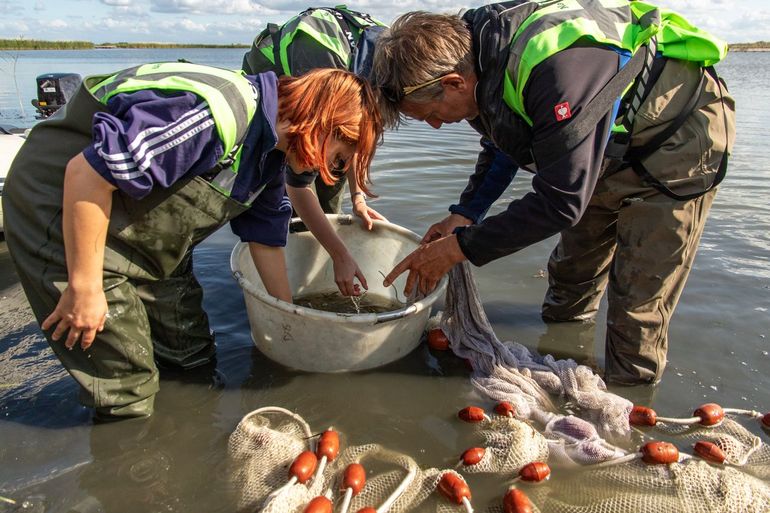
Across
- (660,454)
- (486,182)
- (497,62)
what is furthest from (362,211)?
(660,454)

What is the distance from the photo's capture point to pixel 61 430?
255 cm

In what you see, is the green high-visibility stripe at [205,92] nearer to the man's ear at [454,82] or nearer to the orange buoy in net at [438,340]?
the man's ear at [454,82]

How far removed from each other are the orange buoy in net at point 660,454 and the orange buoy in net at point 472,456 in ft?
2.22

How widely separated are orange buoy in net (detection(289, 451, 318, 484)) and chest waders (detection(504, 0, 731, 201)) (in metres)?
1.54

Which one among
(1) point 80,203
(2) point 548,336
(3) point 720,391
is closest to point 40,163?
(1) point 80,203

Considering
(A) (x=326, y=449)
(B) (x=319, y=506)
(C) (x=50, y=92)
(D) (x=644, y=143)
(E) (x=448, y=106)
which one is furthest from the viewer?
(C) (x=50, y=92)

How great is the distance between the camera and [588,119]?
2105mm

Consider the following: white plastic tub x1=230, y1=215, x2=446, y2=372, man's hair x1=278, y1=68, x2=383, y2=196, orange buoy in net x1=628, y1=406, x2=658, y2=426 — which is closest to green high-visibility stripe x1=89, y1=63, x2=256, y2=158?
man's hair x1=278, y1=68, x2=383, y2=196

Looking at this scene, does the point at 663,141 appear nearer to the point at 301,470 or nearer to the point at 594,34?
the point at 594,34

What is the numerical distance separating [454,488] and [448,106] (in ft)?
5.19

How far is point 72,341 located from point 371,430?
1352mm

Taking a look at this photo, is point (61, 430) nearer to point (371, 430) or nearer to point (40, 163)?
point (40, 163)

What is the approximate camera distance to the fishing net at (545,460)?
214cm

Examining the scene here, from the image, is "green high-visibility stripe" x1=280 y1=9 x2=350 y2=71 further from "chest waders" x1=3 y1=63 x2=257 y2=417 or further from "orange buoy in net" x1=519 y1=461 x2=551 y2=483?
"orange buoy in net" x1=519 y1=461 x2=551 y2=483
